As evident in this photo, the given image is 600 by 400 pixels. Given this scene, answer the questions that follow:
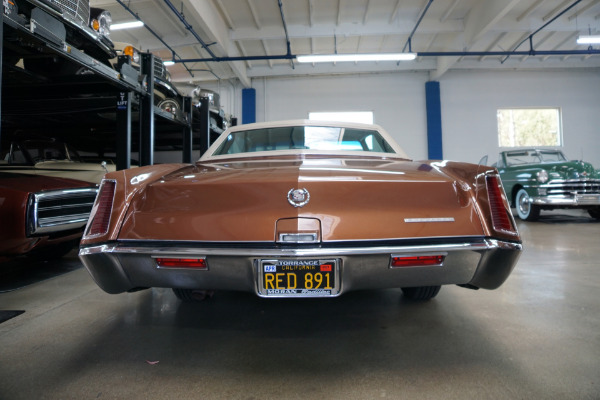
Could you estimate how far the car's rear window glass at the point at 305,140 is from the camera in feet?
7.86

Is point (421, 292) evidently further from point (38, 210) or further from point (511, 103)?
point (511, 103)

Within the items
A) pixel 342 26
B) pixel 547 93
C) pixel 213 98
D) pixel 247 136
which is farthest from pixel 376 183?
pixel 547 93

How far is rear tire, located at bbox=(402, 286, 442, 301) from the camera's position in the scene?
2079mm

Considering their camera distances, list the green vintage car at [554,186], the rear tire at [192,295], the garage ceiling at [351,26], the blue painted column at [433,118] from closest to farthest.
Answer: the rear tire at [192,295] < the green vintage car at [554,186] < the garage ceiling at [351,26] < the blue painted column at [433,118]

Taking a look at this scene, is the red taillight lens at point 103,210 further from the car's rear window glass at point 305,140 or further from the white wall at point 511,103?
the white wall at point 511,103

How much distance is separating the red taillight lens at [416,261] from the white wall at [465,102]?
11.2 m

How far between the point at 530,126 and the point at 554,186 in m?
7.60

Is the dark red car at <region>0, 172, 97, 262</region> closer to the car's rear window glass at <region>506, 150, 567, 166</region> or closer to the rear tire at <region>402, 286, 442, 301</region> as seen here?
the rear tire at <region>402, 286, 442, 301</region>

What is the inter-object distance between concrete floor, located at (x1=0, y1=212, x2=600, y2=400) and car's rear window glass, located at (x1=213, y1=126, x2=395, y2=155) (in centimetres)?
110

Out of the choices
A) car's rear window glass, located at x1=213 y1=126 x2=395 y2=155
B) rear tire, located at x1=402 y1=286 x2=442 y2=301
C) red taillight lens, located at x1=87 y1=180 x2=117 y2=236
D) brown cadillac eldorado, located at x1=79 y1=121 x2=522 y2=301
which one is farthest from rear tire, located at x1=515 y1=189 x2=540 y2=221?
red taillight lens, located at x1=87 y1=180 x2=117 y2=236

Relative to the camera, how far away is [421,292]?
2107 mm

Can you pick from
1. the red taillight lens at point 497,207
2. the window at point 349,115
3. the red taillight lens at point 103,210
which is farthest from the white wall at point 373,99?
the red taillight lens at point 103,210

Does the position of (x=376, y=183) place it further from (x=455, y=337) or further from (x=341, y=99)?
(x=341, y=99)

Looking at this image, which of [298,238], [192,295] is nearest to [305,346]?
Result: [298,238]
